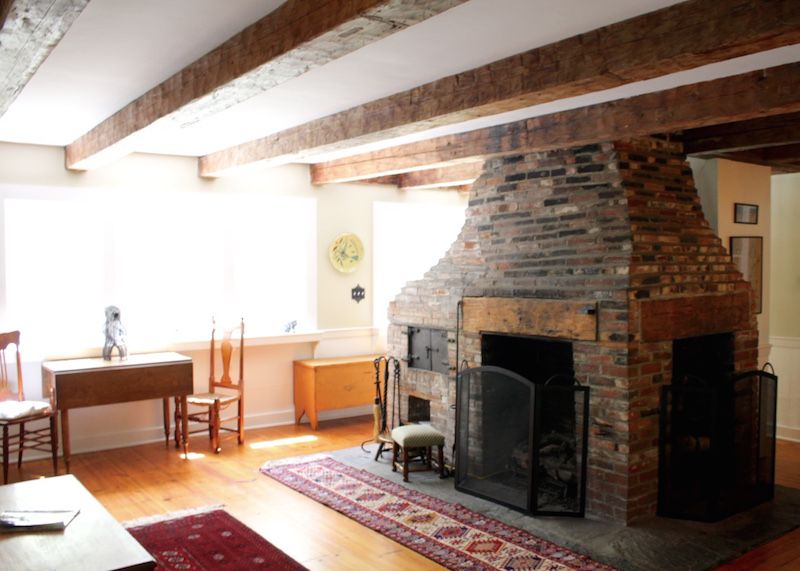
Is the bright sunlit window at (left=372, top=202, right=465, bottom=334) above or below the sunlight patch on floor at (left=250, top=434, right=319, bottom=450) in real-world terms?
above

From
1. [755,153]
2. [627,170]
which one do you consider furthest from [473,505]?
[755,153]

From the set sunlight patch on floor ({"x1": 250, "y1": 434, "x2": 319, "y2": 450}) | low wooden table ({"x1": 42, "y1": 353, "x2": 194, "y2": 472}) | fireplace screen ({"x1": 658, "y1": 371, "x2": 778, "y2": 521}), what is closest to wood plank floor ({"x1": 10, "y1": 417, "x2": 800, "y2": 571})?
sunlight patch on floor ({"x1": 250, "y1": 434, "x2": 319, "y2": 450})

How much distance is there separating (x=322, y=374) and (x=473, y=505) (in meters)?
2.34

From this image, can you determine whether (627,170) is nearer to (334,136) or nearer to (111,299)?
(334,136)

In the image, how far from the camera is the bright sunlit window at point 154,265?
5.46 meters

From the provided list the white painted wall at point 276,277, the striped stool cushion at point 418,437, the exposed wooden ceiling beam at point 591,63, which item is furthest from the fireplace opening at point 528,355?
the white painted wall at point 276,277

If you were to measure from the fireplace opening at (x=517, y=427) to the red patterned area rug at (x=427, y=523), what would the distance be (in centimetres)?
35

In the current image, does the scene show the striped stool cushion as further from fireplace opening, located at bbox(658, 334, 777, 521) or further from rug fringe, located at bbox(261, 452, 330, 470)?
fireplace opening, located at bbox(658, 334, 777, 521)

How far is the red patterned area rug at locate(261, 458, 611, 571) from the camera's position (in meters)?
3.58

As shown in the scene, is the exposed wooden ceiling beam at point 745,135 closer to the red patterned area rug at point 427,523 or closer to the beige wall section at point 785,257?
the beige wall section at point 785,257

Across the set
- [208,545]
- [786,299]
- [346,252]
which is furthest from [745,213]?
[208,545]

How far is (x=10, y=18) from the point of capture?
2037 mm

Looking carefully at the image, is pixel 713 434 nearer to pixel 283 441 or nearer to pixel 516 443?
pixel 516 443

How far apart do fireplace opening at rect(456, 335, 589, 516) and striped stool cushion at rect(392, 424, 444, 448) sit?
219 millimetres
